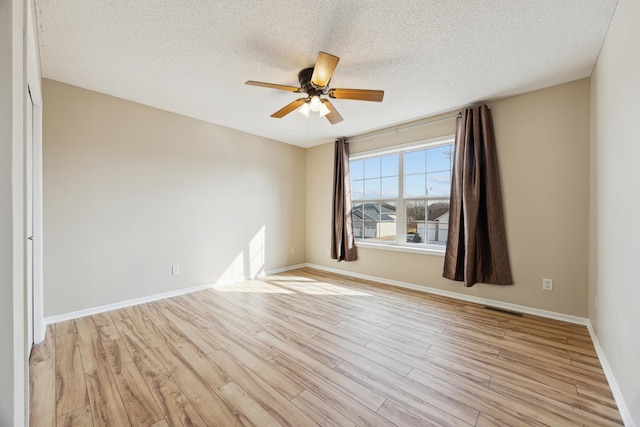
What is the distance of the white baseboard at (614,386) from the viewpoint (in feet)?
4.61

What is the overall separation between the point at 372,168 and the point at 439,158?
1.12 meters

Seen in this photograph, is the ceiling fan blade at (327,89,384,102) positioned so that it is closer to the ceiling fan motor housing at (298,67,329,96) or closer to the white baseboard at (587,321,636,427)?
the ceiling fan motor housing at (298,67,329,96)

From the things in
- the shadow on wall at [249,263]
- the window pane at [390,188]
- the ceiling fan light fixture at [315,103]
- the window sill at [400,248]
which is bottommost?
the shadow on wall at [249,263]

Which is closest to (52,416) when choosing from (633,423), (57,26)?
(57,26)

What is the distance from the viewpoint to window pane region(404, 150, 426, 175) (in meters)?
3.85

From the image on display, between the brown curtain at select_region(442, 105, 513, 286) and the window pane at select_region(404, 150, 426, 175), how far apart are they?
0.60 metres

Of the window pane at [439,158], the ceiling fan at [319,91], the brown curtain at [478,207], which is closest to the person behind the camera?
the ceiling fan at [319,91]

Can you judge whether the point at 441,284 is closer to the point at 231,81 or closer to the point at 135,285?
the point at 231,81

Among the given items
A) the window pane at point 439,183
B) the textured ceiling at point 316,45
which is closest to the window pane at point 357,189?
the window pane at point 439,183

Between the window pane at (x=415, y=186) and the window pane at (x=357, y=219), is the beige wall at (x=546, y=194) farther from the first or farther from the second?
the window pane at (x=357, y=219)

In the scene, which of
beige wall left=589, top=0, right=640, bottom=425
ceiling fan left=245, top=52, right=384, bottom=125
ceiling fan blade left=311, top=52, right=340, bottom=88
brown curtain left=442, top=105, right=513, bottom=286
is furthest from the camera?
brown curtain left=442, top=105, right=513, bottom=286

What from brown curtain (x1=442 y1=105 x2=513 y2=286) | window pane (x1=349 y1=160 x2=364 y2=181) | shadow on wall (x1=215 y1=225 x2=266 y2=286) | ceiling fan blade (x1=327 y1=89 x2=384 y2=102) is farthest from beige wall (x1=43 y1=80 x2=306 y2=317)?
brown curtain (x1=442 y1=105 x2=513 y2=286)

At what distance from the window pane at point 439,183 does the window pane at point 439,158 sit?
73 mm

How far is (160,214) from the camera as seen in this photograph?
11.0 feet
